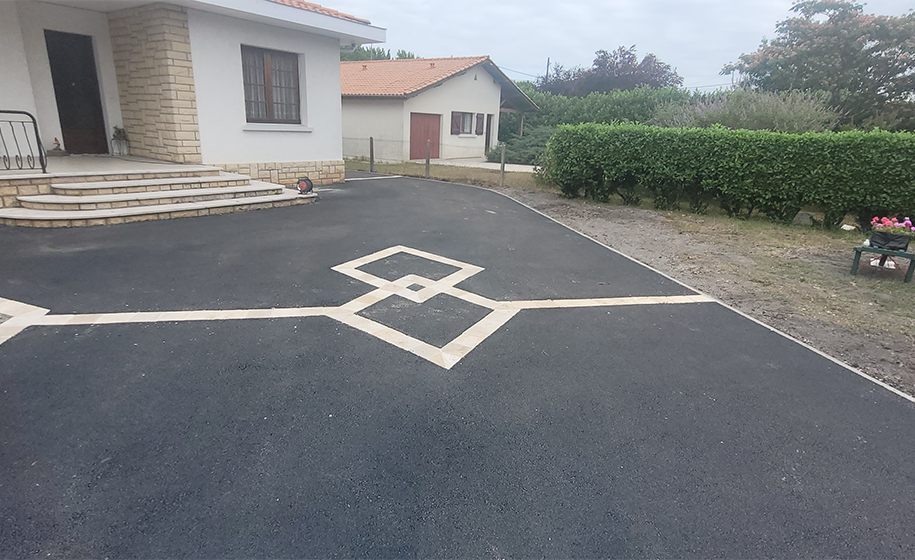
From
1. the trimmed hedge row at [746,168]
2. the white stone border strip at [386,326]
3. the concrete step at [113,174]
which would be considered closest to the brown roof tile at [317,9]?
the concrete step at [113,174]

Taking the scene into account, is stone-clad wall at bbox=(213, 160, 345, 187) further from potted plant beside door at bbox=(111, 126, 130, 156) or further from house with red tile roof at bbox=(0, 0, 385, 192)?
potted plant beside door at bbox=(111, 126, 130, 156)

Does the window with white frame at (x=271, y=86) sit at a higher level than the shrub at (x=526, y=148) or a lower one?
higher

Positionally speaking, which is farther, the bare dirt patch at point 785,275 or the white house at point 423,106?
the white house at point 423,106

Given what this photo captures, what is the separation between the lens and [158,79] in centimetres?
866

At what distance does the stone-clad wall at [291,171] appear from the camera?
10.1 m

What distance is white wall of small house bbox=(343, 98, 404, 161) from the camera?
64.4 ft

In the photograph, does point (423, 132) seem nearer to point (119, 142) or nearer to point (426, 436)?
point (119, 142)

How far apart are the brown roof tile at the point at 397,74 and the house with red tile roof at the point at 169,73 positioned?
356 inches

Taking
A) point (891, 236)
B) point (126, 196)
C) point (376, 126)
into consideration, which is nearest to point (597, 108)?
point (376, 126)

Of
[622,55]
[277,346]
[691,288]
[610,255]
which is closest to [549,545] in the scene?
[277,346]

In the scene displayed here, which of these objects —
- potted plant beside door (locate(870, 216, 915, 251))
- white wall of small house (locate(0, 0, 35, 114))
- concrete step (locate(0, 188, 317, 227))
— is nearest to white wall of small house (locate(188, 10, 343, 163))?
concrete step (locate(0, 188, 317, 227))

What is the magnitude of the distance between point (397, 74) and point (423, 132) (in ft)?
12.4

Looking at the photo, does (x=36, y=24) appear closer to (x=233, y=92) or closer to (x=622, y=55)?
(x=233, y=92)

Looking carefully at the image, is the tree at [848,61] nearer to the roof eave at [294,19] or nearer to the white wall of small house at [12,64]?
the roof eave at [294,19]
